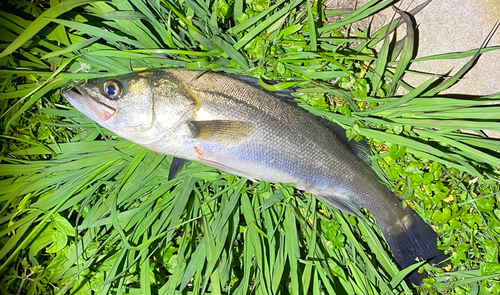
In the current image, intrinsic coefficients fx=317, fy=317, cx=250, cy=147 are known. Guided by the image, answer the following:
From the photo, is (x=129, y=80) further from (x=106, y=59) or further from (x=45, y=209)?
(x=45, y=209)

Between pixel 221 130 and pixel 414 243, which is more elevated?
pixel 221 130

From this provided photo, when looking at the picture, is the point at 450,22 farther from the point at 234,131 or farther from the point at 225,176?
the point at 225,176

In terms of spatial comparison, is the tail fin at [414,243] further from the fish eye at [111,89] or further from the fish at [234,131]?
the fish eye at [111,89]

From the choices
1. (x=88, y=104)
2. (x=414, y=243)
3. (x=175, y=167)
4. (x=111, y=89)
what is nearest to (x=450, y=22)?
(x=414, y=243)

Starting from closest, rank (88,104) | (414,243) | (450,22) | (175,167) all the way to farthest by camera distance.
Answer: (88,104) < (175,167) < (414,243) < (450,22)

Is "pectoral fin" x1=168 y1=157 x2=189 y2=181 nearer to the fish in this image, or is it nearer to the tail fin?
the fish

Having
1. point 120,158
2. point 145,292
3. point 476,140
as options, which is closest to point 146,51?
point 120,158
